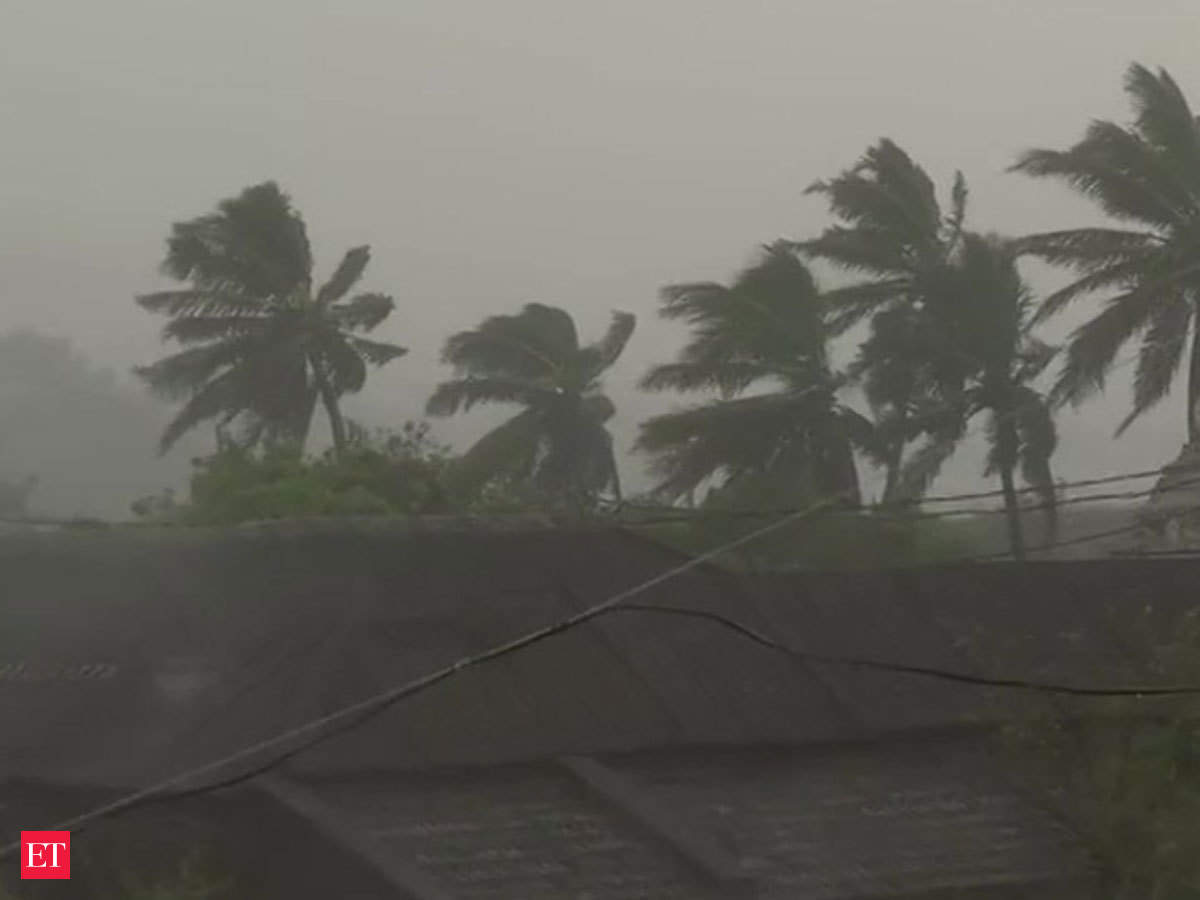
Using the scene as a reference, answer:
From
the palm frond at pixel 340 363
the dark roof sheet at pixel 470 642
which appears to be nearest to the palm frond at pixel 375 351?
the palm frond at pixel 340 363

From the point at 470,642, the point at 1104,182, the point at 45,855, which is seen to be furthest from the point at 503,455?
the point at 45,855

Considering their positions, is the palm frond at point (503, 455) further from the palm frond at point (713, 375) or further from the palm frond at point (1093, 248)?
the palm frond at point (1093, 248)

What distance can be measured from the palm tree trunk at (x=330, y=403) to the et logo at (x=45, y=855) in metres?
18.5

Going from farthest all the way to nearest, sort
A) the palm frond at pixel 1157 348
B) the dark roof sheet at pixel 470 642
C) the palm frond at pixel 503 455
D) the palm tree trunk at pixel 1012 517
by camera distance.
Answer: the palm frond at pixel 503 455 → the palm frond at pixel 1157 348 → the palm tree trunk at pixel 1012 517 → the dark roof sheet at pixel 470 642

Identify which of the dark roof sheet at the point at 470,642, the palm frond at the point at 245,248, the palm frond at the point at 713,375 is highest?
the palm frond at the point at 245,248

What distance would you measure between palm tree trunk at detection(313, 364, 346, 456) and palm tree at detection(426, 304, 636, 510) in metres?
1.54

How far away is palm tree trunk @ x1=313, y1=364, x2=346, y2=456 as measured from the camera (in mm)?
27266

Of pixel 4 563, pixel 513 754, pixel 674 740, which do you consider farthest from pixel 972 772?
pixel 4 563

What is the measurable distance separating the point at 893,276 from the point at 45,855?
16.6 m

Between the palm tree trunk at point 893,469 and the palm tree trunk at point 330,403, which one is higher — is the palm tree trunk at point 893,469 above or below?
below

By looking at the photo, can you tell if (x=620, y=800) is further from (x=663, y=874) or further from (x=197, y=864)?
(x=197, y=864)

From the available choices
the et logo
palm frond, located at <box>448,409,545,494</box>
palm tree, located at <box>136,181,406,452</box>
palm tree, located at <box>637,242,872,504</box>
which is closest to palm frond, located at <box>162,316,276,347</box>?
palm tree, located at <box>136,181,406,452</box>

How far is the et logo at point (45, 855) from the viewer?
8.41m

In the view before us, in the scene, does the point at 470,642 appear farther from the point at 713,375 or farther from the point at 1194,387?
the point at 1194,387
